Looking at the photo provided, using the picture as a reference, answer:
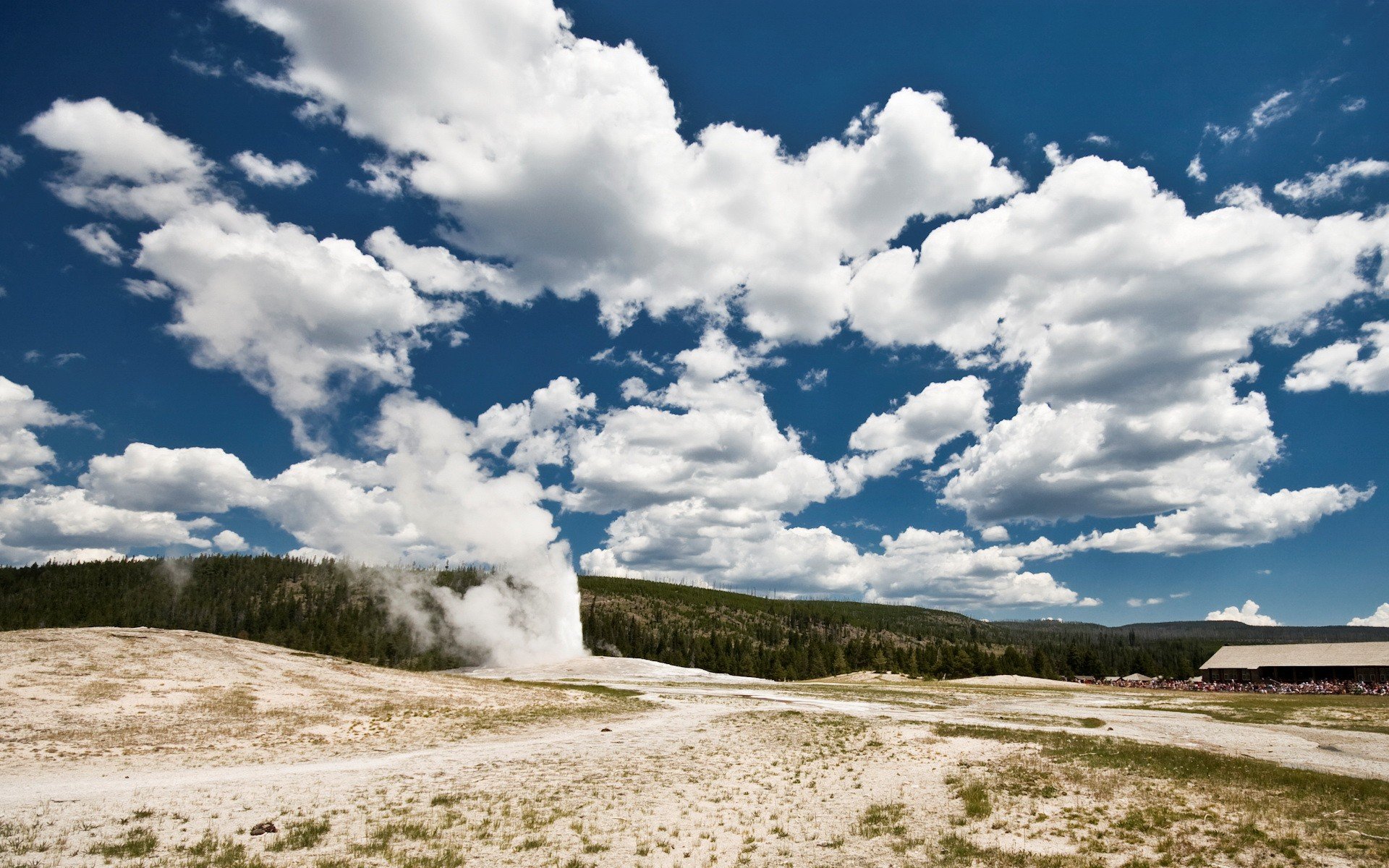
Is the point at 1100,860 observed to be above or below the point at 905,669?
above

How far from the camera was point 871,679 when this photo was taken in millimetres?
98188

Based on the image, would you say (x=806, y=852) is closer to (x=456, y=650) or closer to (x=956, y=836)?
(x=956, y=836)

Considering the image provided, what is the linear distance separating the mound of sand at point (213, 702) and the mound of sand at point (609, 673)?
25.1 metres

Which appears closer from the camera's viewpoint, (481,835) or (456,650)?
(481,835)

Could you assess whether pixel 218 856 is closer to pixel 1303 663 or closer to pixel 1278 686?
pixel 1278 686

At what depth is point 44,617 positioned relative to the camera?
166 metres

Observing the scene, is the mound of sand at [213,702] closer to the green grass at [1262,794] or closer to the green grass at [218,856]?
the green grass at [218,856]

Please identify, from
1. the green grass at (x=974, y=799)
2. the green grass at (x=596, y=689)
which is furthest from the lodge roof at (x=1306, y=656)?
the green grass at (x=974, y=799)

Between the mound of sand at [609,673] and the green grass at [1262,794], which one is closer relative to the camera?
the green grass at [1262,794]

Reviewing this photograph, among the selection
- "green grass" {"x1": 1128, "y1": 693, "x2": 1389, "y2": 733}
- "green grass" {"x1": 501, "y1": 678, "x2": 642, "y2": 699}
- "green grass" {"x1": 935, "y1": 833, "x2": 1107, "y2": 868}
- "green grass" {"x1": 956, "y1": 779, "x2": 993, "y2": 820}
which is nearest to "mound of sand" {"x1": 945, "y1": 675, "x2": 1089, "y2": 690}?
"green grass" {"x1": 1128, "y1": 693, "x2": 1389, "y2": 733}

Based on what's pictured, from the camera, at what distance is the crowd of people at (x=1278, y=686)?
260ft

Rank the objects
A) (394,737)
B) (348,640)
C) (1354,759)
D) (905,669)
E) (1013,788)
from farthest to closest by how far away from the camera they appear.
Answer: (348,640)
(905,669)
(394,737)
(1354,759)
(1013,788)

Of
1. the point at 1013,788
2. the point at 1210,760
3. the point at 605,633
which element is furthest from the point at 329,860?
the point at 605,633

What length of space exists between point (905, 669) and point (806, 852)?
370ft
